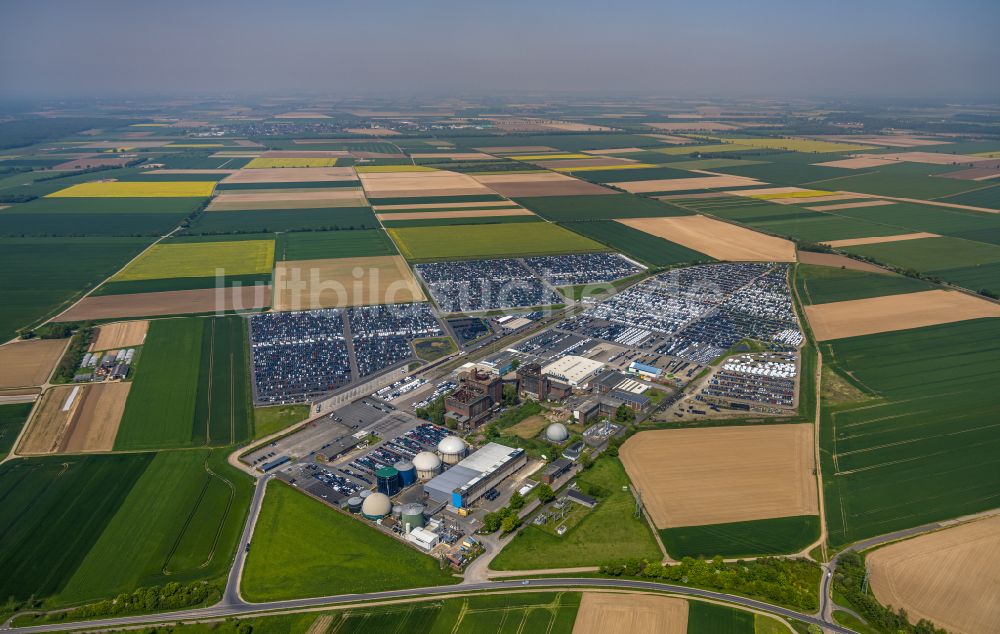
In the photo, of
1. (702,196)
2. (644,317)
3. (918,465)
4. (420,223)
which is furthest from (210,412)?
(702,196)

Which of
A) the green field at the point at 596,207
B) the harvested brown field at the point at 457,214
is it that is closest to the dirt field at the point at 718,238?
the green field at the point at 596,207

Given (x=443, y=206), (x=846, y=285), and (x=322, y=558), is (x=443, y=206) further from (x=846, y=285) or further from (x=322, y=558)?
(x=322, y=558)

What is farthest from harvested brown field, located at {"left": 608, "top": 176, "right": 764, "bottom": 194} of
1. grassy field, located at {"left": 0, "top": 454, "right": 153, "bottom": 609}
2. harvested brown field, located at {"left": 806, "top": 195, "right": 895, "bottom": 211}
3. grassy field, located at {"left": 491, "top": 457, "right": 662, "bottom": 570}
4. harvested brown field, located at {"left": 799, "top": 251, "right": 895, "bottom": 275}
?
grassy field, located at {"left": 0, "top": 454, "right": 153, "bottom": 609}

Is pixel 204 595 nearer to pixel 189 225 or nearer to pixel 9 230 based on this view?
pixel 189 225

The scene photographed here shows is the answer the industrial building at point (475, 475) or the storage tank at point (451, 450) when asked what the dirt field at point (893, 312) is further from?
the storage tank at point (451, 450)

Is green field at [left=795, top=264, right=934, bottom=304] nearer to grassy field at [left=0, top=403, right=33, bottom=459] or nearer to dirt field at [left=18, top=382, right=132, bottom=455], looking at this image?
dirt field at [left=18, top=382, right=132, bottom=455]

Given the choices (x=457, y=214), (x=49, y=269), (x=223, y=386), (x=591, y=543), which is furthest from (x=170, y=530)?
(x=457, y=214)
